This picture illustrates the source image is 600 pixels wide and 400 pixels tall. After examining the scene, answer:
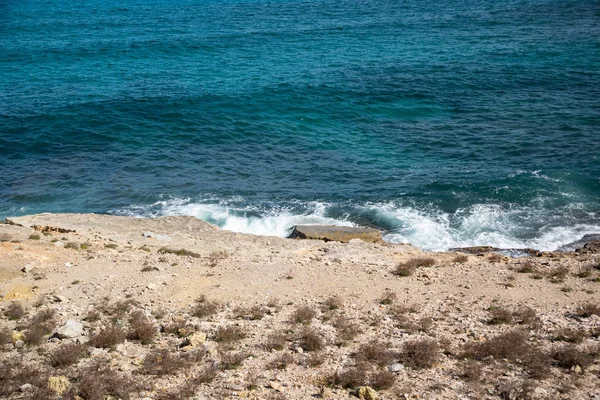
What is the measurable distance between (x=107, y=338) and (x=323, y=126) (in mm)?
31201

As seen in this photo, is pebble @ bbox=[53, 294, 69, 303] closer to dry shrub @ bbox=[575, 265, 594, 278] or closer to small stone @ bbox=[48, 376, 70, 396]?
small stone @ bbox=[48, 376, 70, 396]

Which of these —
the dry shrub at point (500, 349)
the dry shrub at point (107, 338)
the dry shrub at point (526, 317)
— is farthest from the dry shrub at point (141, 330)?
the dry shrub at point (526, 317)

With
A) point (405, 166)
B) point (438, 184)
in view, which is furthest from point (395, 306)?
point (405, 166)

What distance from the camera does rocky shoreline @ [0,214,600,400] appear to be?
1512cm

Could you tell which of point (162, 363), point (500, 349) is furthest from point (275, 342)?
point (500, 349)

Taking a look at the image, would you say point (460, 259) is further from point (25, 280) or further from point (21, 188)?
point (21, 188)

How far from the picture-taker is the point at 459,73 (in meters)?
55.8

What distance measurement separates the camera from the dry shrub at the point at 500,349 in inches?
643

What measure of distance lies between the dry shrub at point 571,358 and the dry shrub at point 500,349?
2.50 ft

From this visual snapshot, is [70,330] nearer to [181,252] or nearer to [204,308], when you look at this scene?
[204,308]

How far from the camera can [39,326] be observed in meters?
17.7

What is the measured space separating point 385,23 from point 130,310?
67.4m

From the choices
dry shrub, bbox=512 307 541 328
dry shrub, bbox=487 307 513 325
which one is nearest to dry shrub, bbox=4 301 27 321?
dry shrub, bbox=487 307 513 325

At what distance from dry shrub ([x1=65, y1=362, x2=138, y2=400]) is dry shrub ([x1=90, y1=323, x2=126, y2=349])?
1.48 m
